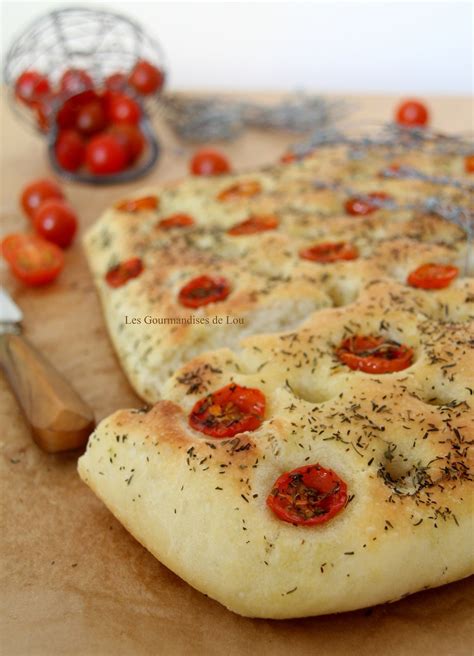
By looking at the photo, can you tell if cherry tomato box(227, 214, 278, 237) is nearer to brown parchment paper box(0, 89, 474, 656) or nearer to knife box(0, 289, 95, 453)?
brown parchment paper box(0, 89, 474, 656)

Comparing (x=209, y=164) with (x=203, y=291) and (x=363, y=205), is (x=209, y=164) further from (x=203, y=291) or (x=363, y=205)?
(x=203, y=291)

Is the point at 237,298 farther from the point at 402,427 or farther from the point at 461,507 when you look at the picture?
the point at 461,507

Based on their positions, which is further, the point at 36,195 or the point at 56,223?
the point at 36,195

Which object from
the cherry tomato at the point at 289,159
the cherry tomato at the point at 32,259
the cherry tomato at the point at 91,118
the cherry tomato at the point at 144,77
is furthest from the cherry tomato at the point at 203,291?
the cherry tomato at the point at 144,77

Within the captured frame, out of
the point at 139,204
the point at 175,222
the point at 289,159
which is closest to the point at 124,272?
the point at 175,222

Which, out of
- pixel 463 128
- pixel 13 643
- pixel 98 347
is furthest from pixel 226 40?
pixel 13 643

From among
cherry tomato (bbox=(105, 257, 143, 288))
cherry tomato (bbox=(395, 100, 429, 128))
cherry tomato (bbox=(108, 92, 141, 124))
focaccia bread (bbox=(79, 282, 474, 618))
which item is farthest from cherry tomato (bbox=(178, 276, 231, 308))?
cherry tomato (bbox=(395, 100, 429, 128))

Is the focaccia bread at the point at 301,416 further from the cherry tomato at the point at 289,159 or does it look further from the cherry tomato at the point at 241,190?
the cherry tomato at the point at 289,159
